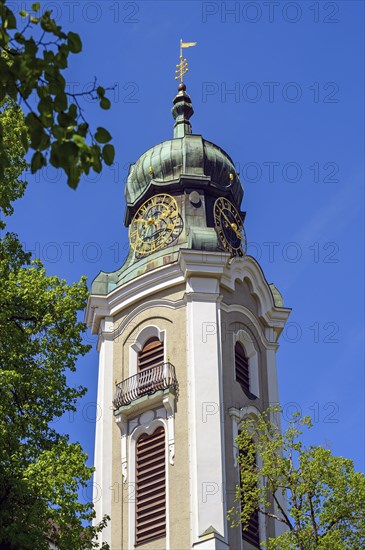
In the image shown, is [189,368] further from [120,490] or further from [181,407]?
[120,490]

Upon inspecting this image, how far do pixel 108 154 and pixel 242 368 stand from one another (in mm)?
20790

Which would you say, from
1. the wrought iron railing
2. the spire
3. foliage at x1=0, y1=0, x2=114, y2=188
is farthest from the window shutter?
foliage at x1=0, y1=0, x2=114, y2=188

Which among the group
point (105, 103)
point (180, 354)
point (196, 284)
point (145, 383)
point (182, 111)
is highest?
point (182, 111)

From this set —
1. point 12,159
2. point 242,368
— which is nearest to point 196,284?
point 242,368

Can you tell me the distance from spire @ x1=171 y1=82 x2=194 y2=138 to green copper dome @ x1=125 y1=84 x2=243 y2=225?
89 centimetres

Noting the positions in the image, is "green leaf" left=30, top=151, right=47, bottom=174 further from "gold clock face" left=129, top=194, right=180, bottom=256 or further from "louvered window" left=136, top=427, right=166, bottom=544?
"gold clock face" left=129, top=194, right=180, bottom=256

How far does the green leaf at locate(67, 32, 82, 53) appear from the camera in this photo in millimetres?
8867

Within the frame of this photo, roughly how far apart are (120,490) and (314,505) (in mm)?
8583

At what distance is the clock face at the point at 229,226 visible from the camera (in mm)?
31172

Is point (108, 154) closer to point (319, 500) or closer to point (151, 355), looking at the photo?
point (319, 500)

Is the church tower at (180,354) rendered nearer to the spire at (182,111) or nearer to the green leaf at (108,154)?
the spire at (182,111)

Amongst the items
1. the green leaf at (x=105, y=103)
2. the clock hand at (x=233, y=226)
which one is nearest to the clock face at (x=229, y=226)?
the clock hand at (x=233, y=226)

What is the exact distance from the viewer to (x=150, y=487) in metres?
26.9

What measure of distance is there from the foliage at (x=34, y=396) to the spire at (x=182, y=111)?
1596 centimetres
